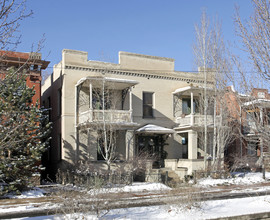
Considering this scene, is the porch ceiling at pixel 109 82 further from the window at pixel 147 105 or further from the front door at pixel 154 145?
the front door at pixel 154 145

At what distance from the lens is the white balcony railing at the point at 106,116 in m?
22.0

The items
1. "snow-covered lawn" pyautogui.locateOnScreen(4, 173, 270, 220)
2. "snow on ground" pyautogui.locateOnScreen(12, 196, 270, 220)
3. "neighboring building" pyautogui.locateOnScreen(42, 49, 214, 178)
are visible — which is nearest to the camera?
"snow on ground" pyautogui.locateOnScreen(12, 196, 270, 220)

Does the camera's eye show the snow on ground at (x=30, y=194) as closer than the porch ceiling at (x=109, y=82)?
Yes

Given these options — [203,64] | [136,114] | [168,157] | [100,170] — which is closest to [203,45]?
[203,64]

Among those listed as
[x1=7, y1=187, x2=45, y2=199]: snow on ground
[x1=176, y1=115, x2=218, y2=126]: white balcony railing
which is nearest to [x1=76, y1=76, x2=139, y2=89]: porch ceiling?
[x1=176, y1=115, x2=218, y2=126]: white balcony railing

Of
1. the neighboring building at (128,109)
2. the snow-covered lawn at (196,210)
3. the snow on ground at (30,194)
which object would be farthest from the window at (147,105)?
the snow-covered lawn at (196,210)

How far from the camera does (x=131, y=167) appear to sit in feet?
68.7

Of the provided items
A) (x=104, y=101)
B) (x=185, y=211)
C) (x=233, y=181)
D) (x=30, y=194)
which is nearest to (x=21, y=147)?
(x=30, y=194)

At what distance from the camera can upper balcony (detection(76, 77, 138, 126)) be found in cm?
2206

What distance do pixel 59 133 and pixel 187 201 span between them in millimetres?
16102

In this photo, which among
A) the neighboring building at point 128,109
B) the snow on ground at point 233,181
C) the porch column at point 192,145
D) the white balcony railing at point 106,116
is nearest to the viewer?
the snow on ground at point 233,181

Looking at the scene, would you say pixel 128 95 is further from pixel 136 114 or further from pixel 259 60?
pixel 259 60

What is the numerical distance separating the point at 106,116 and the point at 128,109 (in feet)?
11.7

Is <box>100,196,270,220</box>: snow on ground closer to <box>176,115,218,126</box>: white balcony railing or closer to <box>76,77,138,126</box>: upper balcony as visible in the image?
<box>76,77,138,126</box>: upper balcony
